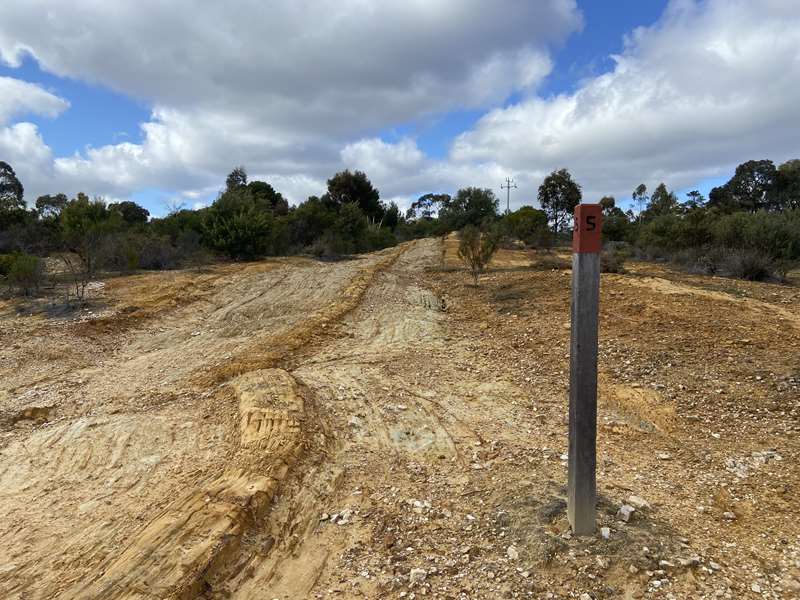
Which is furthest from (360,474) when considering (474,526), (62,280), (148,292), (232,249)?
(232,249)

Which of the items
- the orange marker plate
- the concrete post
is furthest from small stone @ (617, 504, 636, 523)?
the orange marker plate

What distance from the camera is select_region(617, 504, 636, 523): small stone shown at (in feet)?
10.5

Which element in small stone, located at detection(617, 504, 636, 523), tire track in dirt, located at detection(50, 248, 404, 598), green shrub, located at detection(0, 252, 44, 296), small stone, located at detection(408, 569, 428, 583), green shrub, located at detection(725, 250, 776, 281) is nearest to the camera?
tire track in dirt, located at detection(50, 248, 404, 598)

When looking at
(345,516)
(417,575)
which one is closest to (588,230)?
(417,575)

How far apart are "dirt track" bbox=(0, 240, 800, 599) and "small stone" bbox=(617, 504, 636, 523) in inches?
1.5

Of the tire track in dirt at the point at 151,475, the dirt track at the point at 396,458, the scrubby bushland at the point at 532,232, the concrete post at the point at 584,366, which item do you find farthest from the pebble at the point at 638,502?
the scrubby bushland at the point at 532,232

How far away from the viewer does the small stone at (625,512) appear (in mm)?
3191

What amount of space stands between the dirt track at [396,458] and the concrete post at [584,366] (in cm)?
22

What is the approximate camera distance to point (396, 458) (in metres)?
4.30

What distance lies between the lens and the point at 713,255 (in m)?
14.9

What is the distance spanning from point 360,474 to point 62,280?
1360 centimetres

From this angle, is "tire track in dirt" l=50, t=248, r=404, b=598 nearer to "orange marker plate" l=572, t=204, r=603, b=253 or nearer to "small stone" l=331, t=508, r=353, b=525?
"small stone" l=331, t=508, r=353, b=525

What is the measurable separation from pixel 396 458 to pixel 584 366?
6.43 feet

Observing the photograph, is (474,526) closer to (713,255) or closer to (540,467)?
(540,467)
